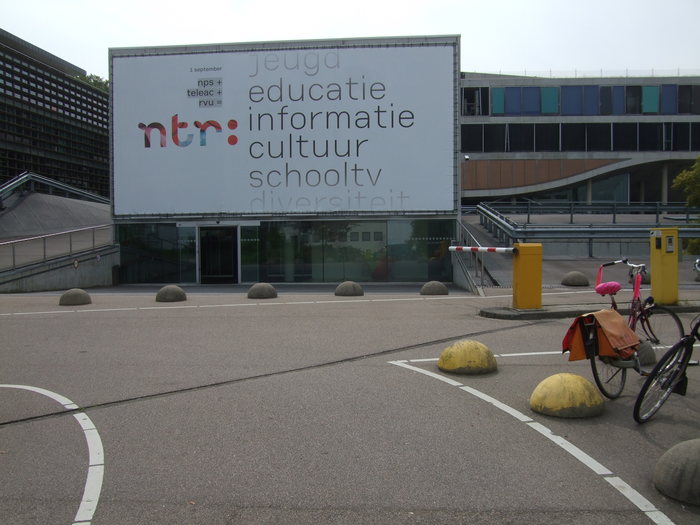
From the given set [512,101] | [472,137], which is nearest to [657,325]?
[472,137]

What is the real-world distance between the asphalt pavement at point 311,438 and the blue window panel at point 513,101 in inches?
1739

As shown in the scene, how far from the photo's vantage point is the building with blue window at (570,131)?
50.6 meters

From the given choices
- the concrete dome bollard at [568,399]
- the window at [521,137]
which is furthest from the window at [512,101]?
the concrete dome bollard at [568,399]

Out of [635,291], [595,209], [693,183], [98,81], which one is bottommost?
[635,291]

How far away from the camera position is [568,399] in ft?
19.2

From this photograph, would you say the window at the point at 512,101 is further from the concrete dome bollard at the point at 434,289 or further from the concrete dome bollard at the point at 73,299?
the concrete dome bollard at the point at 73,299

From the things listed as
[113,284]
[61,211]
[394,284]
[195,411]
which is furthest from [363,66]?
[195,411]

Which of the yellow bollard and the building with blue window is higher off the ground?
the building with blue window

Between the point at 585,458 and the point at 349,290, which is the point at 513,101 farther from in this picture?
the point at 585,458

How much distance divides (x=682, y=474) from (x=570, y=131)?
51.2 metres

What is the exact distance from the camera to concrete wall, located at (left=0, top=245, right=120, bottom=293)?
22422 mm

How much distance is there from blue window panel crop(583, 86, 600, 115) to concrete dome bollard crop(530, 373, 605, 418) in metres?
49.5

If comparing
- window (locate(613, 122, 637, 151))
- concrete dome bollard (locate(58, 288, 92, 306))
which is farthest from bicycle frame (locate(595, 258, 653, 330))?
window (locate(613, 122, 637, 151))

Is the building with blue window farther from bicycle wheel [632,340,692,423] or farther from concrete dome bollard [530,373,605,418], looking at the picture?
bicycle wheel [632,340,692,423]
